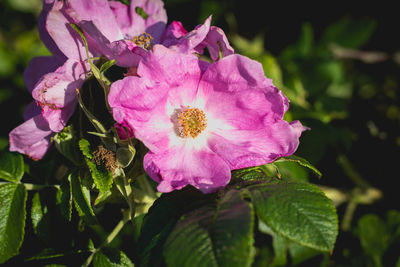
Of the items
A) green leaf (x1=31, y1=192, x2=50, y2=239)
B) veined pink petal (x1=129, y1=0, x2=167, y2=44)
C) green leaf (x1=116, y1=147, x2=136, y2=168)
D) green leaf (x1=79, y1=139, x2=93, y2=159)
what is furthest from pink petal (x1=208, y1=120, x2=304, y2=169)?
green leaf (x1=31, y1=192, x2=50, y2=239)

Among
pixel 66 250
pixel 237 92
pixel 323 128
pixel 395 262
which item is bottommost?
pixel 395 262

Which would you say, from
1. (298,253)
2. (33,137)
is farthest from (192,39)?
(298,253)

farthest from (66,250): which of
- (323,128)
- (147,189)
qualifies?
(323,128)

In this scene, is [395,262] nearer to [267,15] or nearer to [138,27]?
[138,27]

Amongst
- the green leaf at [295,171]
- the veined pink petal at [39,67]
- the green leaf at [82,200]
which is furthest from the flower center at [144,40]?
the green leaf at [295,171]

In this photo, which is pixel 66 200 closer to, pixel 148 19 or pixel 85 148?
pixel 85 148

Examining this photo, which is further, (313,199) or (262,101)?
(262,101)
